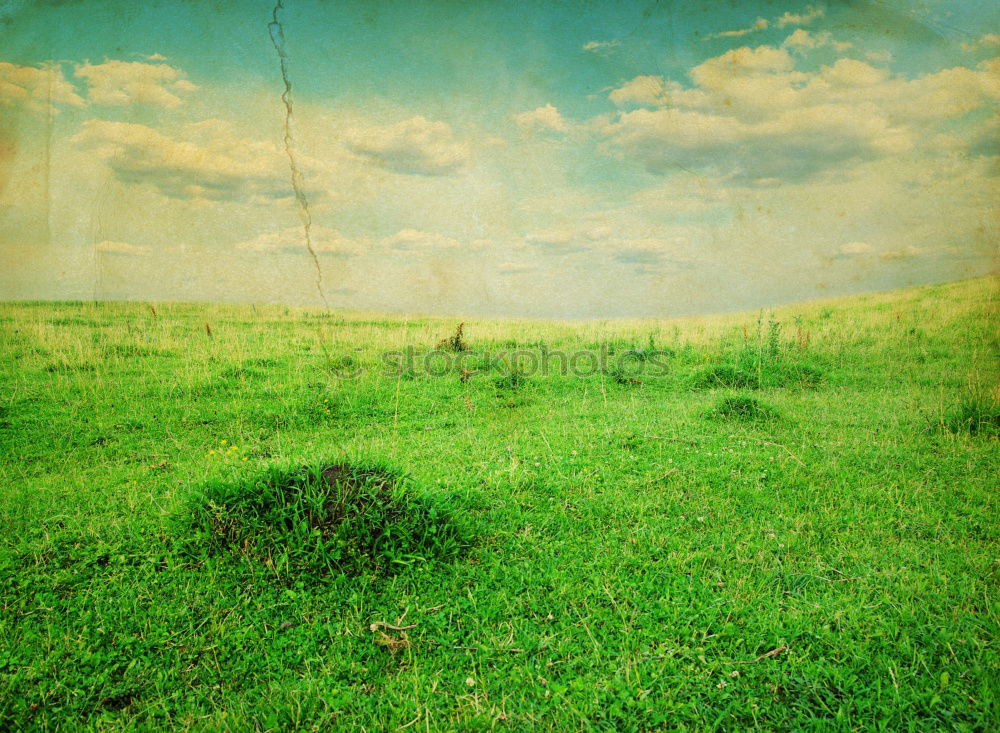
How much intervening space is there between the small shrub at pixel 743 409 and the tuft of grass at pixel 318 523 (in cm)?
472

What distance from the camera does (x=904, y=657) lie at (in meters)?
3.14

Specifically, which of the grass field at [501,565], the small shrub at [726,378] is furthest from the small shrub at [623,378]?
the grass field at [501,565]

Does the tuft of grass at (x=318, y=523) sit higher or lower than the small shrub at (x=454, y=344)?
lower

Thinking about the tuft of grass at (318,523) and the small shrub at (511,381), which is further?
the small shrub at (511,381)

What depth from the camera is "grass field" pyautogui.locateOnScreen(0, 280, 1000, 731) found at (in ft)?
9.53

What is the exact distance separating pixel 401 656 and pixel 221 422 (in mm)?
5592

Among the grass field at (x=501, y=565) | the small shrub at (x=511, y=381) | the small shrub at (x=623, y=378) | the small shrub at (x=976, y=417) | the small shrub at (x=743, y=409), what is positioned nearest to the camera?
the grass field at (x=501, y=565)

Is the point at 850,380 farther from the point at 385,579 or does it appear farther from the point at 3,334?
the point at 3,334

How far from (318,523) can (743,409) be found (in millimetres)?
5812

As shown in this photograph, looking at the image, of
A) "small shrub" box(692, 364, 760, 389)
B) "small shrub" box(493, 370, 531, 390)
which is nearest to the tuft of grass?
"small shrub" box(493, 370, 531, 390)

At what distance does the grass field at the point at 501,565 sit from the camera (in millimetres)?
2906

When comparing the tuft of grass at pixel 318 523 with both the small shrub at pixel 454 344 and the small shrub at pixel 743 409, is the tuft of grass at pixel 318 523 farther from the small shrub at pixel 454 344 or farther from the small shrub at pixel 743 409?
the small shrub at pixel 454 344

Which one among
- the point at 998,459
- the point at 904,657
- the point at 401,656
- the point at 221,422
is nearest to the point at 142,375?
the point at 221,422

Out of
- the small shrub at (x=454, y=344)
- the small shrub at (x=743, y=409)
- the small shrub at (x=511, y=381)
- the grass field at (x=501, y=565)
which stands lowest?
the grass field at (x=501, y=565)
